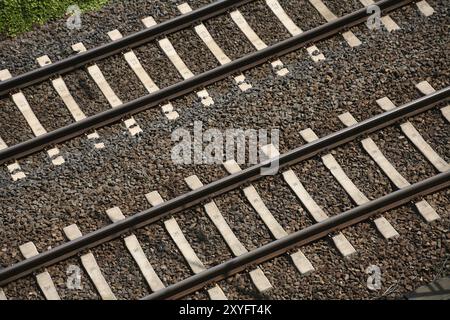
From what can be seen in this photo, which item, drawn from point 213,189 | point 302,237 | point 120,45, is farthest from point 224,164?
point 120,45

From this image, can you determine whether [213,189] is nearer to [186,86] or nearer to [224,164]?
[224,164]

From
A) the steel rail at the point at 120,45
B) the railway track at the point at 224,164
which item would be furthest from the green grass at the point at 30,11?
the steel rail at the point at 120,45

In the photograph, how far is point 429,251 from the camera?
9922 millimetres

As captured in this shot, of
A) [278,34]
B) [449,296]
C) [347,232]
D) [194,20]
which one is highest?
[194,20]

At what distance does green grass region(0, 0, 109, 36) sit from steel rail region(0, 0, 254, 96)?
38.3 inches

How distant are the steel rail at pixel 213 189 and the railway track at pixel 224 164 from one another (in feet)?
0.04

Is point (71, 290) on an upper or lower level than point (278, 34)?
lower

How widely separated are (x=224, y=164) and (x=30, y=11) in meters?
4.15

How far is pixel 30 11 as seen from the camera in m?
12.4

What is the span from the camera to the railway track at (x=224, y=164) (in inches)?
388

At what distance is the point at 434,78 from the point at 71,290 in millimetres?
5806

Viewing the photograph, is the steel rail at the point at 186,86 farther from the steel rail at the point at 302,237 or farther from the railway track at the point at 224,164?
the steel rail at the point at 302,237
